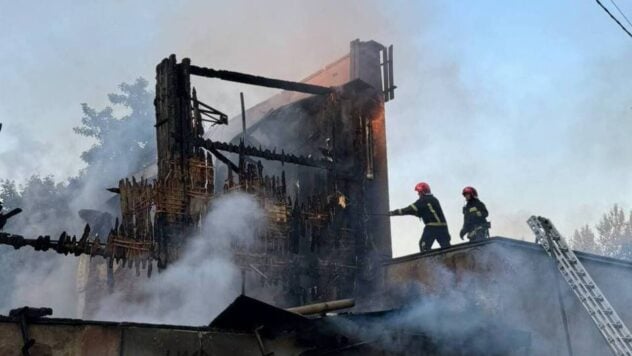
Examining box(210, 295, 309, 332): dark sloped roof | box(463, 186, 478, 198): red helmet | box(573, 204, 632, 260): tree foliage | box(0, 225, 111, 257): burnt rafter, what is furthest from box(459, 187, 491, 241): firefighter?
box(573, 204, 632, 260): tree foliage

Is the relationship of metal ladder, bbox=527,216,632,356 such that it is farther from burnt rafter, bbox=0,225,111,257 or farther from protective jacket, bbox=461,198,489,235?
burnt rafter, bbox=0,225,111,257

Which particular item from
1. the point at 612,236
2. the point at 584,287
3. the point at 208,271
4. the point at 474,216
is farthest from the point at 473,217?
the point at 612,236

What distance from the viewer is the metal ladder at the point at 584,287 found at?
9.79m

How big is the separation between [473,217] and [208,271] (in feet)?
18.2

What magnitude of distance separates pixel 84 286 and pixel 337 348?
59.5 feet

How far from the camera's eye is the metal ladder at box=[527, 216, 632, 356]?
9789 mm

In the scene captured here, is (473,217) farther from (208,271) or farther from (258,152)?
(208,271)

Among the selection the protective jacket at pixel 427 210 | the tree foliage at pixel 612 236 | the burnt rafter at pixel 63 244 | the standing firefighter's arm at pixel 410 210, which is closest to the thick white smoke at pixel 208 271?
the burnt rafter at pixel 63 244

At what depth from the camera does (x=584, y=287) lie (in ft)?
33.9

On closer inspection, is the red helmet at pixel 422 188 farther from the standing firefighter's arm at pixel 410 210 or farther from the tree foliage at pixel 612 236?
the tree foliage at pixel 612 236

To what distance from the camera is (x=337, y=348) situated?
831cm

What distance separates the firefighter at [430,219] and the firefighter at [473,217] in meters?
0.52

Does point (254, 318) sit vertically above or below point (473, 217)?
below

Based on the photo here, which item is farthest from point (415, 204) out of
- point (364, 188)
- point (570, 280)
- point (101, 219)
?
point (101, 219)
